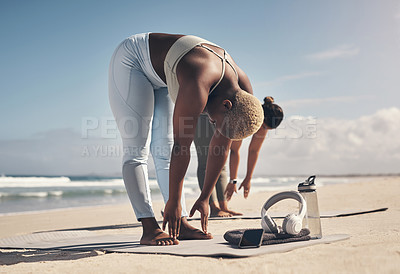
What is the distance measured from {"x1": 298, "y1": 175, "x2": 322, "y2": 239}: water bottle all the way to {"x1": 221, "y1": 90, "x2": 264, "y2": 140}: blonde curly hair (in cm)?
61

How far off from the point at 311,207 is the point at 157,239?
121 centimetres

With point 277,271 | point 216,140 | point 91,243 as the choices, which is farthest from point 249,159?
point 277,271

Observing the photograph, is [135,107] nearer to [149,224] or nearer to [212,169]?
[212,169]

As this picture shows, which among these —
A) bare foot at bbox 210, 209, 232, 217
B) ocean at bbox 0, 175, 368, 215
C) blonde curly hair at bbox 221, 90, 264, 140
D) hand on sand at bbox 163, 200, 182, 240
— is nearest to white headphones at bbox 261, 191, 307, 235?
blonde curly hair at bbox 221, 90, 264, 140

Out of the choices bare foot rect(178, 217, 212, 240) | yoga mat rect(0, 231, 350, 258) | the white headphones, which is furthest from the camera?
bare foot rect(178, 217, 212, 240)

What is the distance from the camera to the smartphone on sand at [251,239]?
248 cm

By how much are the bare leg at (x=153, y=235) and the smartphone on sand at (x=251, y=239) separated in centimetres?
57

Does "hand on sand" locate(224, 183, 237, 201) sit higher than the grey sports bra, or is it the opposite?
the grey sports bra

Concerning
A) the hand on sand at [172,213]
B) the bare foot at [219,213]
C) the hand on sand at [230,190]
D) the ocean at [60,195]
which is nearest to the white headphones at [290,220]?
the hand on sand at [172,213]

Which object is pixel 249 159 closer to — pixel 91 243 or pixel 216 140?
pixel 216 140

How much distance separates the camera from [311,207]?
2.86 meters

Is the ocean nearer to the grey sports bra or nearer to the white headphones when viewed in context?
the grey sports bra

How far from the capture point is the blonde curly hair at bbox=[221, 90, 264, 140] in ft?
8.57

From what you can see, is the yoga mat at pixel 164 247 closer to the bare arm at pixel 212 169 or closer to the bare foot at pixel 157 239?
the bare foot at pixel 157 239
